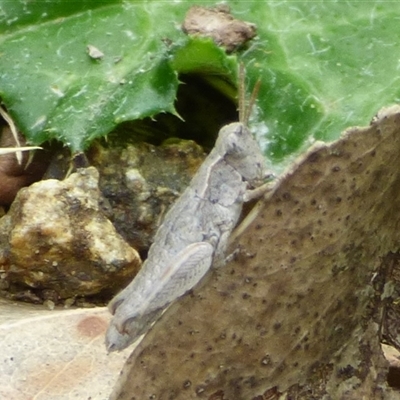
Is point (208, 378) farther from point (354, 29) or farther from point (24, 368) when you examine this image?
point (354, 29)

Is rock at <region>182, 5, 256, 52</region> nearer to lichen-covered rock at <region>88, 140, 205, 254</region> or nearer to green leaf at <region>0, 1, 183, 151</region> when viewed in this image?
green leaf at <region>0, 1, 183, 151</region>

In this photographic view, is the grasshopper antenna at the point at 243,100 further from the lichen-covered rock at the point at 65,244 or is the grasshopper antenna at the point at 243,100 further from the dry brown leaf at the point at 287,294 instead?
the dry brown leaf at the point at 287,294

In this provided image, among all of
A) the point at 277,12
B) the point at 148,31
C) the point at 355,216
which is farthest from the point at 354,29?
the point at 355,216

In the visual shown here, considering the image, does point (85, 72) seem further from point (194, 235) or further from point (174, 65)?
point (194, 235)

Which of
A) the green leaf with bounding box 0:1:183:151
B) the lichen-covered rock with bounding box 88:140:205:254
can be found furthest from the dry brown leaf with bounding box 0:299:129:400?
the green leaf with bounding box 0:1:183:151

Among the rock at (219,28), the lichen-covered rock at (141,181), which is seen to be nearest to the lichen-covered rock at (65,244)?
Result: the lichen-covered rock at (141,181)

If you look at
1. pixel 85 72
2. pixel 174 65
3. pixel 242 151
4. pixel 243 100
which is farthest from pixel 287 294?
pixel 85 72

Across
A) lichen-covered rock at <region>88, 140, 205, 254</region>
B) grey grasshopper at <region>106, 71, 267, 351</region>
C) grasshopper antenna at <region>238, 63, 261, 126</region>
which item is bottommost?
lichen-covered rock at <region>88, 140, 205, 254</region>
